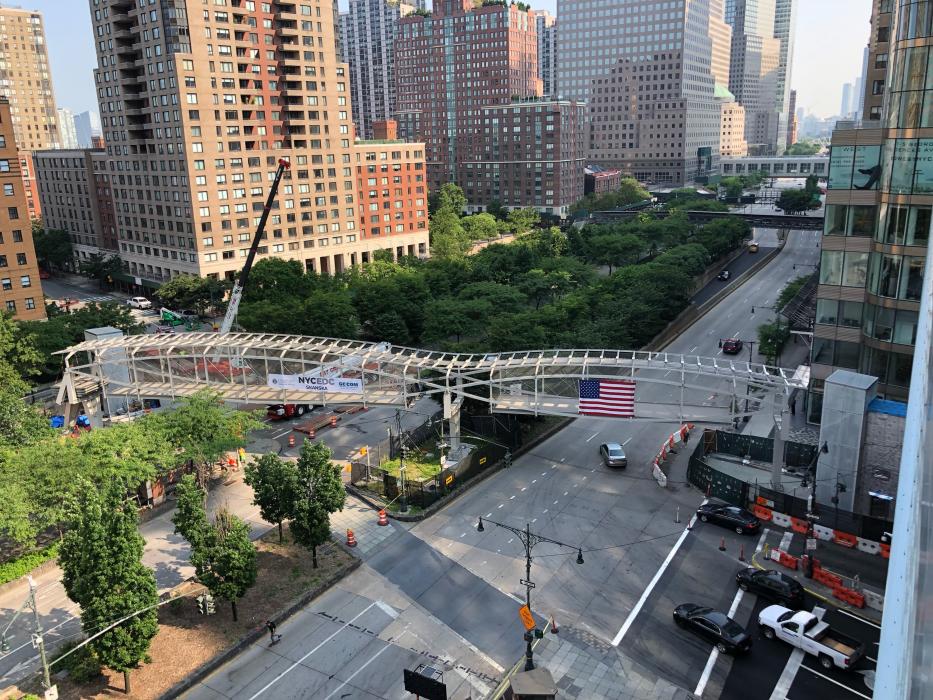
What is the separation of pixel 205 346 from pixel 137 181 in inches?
2924

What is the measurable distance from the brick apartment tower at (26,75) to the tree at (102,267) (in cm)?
8024

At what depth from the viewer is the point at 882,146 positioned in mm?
49406

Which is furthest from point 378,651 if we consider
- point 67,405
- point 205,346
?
point 67,405

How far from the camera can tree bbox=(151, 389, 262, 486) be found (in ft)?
145

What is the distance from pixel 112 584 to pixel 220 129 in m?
91.1

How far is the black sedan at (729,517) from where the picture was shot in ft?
132

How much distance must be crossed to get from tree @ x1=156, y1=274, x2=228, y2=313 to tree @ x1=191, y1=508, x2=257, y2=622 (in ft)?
243

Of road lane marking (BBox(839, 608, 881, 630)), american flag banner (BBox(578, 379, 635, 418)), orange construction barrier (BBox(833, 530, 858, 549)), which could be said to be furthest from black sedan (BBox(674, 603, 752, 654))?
american flag banner (BBox(578, 379, 635, 418))

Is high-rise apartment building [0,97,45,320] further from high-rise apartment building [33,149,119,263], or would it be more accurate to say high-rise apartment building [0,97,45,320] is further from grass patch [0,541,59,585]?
high-rise apartment building [33,149,119,263]

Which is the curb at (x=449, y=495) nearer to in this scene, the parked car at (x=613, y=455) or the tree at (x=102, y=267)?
the parked car at (x=613, y=455)

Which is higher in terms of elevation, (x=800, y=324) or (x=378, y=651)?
(x=800, y=324)

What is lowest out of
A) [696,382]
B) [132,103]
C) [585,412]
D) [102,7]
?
[696,382]

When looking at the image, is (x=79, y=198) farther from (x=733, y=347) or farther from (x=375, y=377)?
(x=733, y=347)

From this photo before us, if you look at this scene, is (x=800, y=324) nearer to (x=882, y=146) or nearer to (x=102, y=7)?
(x=882, y=146)
